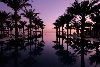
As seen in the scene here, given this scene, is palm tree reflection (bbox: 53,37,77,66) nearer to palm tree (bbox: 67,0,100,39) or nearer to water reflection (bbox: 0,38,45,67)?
water reflection (bbox: 0,38,45,67)

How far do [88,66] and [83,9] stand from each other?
→ 1608 cm

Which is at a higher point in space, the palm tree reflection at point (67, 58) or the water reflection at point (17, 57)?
the water reflection at point (17, 57)

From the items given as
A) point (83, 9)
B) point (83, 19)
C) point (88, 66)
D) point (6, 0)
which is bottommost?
point (88, 66)

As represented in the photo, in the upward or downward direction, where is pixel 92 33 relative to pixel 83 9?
downward

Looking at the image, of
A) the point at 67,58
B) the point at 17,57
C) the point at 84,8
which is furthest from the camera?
the point at 84,8

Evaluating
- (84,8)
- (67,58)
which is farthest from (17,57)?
(84,8)

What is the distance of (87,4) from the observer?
21.5 meters

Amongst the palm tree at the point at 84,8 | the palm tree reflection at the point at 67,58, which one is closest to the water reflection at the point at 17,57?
the palm tree reflection at the point at 67,58

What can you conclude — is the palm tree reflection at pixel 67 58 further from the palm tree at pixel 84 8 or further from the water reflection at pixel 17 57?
the palm tree at pixel 84 8

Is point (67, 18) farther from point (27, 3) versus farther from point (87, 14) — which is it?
point (27, 3)

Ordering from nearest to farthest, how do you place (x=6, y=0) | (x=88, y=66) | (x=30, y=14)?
(x=88, y=66) < (x=6, y=0) < (x=30, y=14)

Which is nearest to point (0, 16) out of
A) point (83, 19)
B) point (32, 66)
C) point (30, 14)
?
point (30, 14)

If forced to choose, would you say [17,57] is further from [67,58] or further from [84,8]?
[84,8]

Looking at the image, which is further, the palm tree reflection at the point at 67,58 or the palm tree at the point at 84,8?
the palm tree at the point at 84,8
